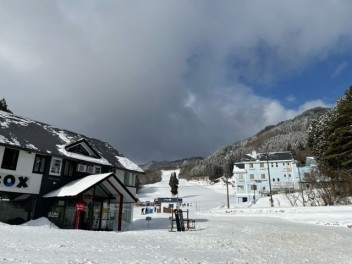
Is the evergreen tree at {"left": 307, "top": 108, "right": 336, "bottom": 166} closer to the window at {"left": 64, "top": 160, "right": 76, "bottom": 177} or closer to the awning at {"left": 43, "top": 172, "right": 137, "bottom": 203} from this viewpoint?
the awning at {"left": 43, "top": 172, "right": 137, "bottom": 203}

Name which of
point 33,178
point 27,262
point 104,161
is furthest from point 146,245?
point 104,161

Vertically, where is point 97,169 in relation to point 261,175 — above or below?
below

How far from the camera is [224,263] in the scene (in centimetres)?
1280

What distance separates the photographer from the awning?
2642 centimetres

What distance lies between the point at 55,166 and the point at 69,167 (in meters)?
1.49

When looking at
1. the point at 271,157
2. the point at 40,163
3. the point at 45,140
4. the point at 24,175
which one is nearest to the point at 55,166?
the point at 40,163

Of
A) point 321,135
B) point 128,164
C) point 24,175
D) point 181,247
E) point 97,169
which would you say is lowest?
point 181,247

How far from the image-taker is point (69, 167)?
30.4 meters

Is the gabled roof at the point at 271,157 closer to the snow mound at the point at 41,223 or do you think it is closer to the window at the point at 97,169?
the window at the point at 97,169

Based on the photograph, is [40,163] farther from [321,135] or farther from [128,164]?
[321,135]

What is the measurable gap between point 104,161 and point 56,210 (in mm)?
7828

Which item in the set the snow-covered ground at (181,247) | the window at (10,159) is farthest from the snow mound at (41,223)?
the window at (10,159)

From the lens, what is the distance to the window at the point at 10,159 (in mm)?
25803

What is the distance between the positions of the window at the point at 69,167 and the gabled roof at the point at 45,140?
798mm
